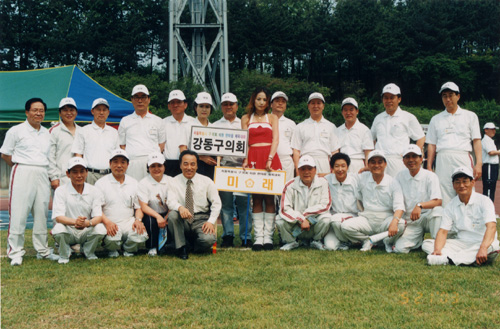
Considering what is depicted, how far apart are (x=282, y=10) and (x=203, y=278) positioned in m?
43.2

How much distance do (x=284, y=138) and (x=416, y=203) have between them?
2.13 meters

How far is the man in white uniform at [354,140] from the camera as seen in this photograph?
7.41 m

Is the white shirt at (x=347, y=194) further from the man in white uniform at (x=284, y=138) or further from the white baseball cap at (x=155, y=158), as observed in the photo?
the white baseball cap at (x=155, y=158)

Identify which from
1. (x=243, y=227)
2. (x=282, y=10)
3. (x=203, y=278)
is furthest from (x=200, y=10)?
(x=203, y=278)

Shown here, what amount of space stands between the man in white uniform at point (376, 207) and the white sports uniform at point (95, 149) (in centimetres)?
335

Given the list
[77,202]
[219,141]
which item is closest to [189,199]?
[219,141]

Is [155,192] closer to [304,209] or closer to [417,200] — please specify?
[304,209]

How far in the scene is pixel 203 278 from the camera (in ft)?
17.4

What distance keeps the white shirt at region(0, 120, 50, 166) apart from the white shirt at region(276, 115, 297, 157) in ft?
10.8

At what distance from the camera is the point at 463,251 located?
5.82 m

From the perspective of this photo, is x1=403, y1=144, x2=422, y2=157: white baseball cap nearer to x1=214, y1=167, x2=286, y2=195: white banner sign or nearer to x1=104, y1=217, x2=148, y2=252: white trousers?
x1=214, y1=167, x2=286, y2=195: white banner sign

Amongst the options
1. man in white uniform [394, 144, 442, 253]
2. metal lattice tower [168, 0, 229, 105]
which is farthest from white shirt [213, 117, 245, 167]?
metal lattice tower [168, 0, 229, 105]

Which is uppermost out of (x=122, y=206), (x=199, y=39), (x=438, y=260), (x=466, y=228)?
(x=199, y=39)

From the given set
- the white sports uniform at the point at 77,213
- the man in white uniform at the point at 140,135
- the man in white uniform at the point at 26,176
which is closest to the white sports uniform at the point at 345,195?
the man in white uniform at the point at 140,135
